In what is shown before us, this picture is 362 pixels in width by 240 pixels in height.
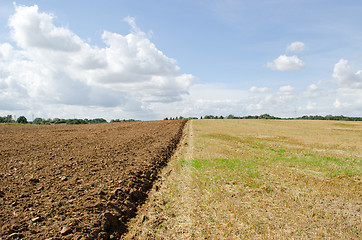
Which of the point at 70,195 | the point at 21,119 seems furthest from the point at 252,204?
the point at 21,119

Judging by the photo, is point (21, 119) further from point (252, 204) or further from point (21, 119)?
point (252, 204)

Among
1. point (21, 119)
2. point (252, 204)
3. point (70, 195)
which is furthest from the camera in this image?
point (21, 119)

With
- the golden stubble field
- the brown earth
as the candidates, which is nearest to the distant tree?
the brown earth

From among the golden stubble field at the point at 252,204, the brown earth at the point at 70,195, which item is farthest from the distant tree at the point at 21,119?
the golden stubble field at the point at 252,204

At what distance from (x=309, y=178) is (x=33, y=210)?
440 inches

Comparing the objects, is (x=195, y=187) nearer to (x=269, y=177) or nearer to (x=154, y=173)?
(x=154, y=173)

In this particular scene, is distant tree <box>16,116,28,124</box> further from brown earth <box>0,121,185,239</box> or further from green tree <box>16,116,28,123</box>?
brown earth <box>0,121,185,239</box>

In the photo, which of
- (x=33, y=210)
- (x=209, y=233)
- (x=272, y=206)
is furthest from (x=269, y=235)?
(x=33, y=210)

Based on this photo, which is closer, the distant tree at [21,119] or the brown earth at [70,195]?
the brown earth at [70,195]

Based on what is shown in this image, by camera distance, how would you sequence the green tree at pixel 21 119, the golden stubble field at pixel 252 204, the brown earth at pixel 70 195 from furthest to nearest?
the green tree at pixel 21 119
the golden stubble field at pixel 252 204
the brown earth at pixel 70 195

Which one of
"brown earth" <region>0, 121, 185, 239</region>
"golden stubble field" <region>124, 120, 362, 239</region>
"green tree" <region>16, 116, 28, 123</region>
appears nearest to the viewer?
"brown earth" <region>0, 121, 185, 239</region>

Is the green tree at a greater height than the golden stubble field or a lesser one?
greater

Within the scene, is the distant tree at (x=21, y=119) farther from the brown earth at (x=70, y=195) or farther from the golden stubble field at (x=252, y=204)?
the golden stubble field at (x=252, y=204)

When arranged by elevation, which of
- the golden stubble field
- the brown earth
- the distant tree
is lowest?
the golden stubble field
